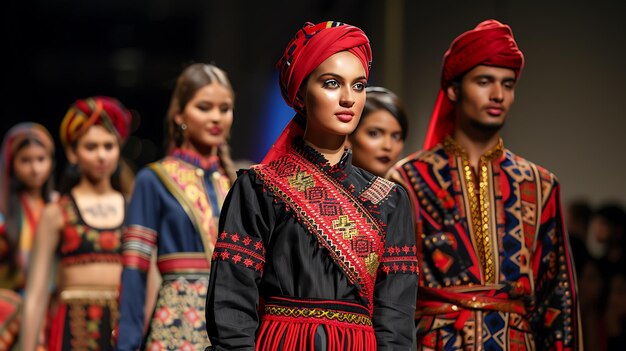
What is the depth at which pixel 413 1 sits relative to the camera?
272 inches

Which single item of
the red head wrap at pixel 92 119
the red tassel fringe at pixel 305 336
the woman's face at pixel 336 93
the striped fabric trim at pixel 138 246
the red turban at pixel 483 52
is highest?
the red head wrap at pixel 92 119

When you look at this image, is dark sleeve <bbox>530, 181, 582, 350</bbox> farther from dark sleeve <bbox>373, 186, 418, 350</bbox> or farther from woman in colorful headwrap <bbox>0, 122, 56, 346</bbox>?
woman in colorful headwrap <bbox>0, 122, 56, 346</bbox>

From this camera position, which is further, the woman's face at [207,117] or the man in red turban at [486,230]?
the woman's face at [207,117]

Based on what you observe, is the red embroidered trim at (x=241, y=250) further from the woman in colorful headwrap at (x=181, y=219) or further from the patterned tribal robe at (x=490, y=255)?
the woman in colorful headwrap at (x=181, y=219)

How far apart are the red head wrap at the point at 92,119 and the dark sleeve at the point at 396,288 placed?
139 inches

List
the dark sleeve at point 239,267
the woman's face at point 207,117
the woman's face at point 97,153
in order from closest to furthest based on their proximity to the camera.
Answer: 1. the dark sleeve at point 239,267
2. the woman's face at point 207,117
3. the woman's face at point 97,153

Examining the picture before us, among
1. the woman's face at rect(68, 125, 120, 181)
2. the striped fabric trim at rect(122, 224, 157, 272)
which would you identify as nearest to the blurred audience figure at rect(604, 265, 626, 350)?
the striped fabric trim at rect(122, 224, 157, 272)

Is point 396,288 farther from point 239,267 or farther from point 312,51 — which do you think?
point 312,51

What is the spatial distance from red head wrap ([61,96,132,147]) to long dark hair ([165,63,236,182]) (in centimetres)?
128

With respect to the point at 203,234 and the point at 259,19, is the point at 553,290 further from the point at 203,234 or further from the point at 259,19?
the point at 259,19

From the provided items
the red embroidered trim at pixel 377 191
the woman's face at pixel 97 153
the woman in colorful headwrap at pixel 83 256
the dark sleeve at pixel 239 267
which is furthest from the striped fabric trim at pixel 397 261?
the woman's face at pixel 97 153

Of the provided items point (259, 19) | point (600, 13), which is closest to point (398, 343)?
point (600, 13)

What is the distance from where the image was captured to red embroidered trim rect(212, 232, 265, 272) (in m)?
3.73

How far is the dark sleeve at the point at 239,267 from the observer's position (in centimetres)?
365
